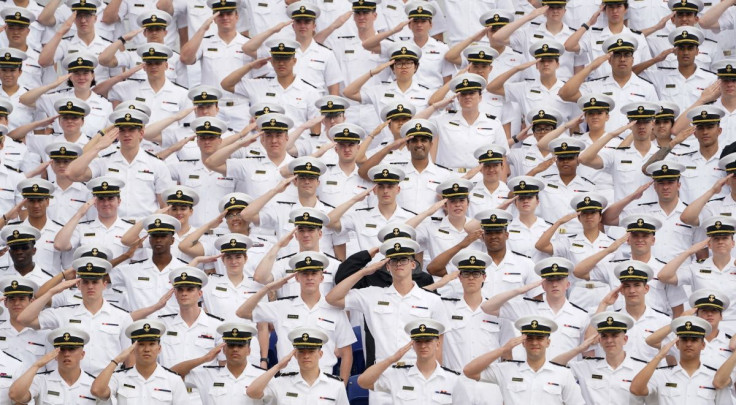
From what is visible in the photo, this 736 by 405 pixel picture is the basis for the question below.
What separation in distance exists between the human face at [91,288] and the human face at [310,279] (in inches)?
66.7

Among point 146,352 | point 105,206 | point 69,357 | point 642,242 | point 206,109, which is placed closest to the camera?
point 146,352

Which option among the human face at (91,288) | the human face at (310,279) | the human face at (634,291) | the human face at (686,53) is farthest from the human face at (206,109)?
the human face at (634,291)

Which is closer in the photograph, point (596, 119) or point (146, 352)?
point (146, 352)

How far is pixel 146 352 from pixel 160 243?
156cm

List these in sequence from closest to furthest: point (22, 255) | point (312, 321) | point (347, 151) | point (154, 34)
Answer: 1. point (312, 321)
2. point (22, 255)
3. point (347, 151)
4. point (154, 34)

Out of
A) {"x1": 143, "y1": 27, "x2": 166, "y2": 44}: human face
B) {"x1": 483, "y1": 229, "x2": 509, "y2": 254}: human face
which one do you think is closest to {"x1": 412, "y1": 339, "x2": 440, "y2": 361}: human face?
{"x1": 483, "y1": 229, "x2": 509, "y2": 254}: human face

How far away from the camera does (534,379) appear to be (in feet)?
47.4

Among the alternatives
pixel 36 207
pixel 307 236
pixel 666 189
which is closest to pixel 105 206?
pixel 36 207

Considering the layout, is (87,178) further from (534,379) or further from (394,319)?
(534,379)

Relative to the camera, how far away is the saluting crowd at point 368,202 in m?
14.7

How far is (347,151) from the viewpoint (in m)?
17.1

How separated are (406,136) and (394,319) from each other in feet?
7.29

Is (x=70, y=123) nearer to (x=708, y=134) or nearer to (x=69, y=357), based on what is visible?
(x=69, y=357)

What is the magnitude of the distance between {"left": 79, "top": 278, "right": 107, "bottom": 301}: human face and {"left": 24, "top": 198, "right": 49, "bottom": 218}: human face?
1471mm
